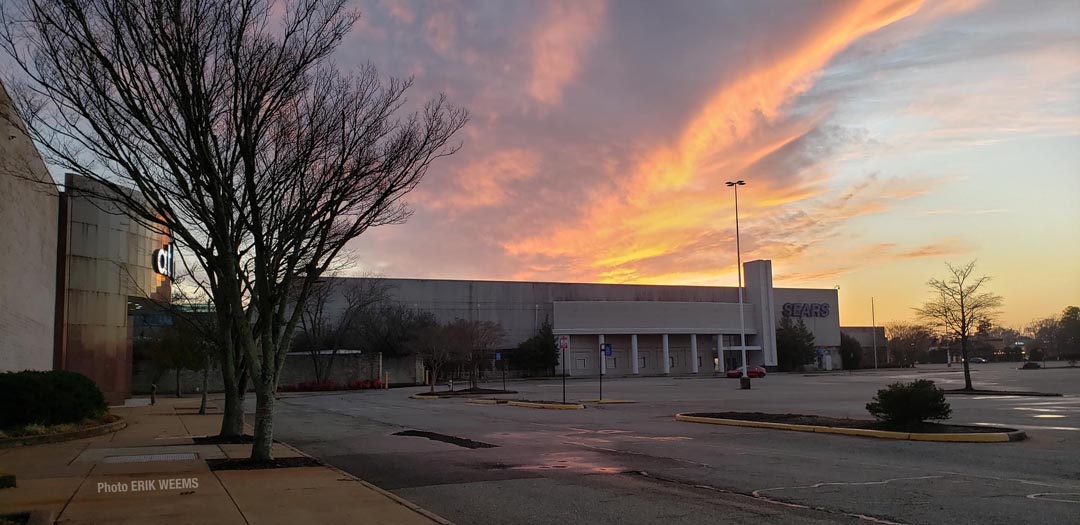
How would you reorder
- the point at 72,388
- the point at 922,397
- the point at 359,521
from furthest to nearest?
the point at 72,388
the point at 922,397
the point at 359,521

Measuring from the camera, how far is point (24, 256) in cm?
2192

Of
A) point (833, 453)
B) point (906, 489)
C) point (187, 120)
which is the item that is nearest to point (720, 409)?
point (833, 453)

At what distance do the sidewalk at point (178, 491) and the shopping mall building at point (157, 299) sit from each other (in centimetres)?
594

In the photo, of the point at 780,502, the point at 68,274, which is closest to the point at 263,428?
the point at 780,502

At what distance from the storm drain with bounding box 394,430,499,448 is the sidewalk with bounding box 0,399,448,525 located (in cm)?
380

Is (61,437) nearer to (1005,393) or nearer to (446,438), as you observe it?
(446,438)

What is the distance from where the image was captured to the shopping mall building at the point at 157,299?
2155 cm

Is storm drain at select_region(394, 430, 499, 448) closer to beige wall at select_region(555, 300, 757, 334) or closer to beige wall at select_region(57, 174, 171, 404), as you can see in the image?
beige wall at select_region(57, 174, 171, 404)

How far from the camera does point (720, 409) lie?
1037 inches

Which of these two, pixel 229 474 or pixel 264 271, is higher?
pixel 264 271

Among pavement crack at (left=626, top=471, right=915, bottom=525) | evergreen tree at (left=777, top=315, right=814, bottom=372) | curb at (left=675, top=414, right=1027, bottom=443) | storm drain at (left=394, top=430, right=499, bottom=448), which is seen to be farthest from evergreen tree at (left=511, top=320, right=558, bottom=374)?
pavement crack at (left=626, top=471, right=915, bottom=525)

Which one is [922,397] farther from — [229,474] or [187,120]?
[187,120]

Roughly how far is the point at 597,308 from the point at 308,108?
72.7 metres

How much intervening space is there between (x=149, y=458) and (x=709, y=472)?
32.8 feet
